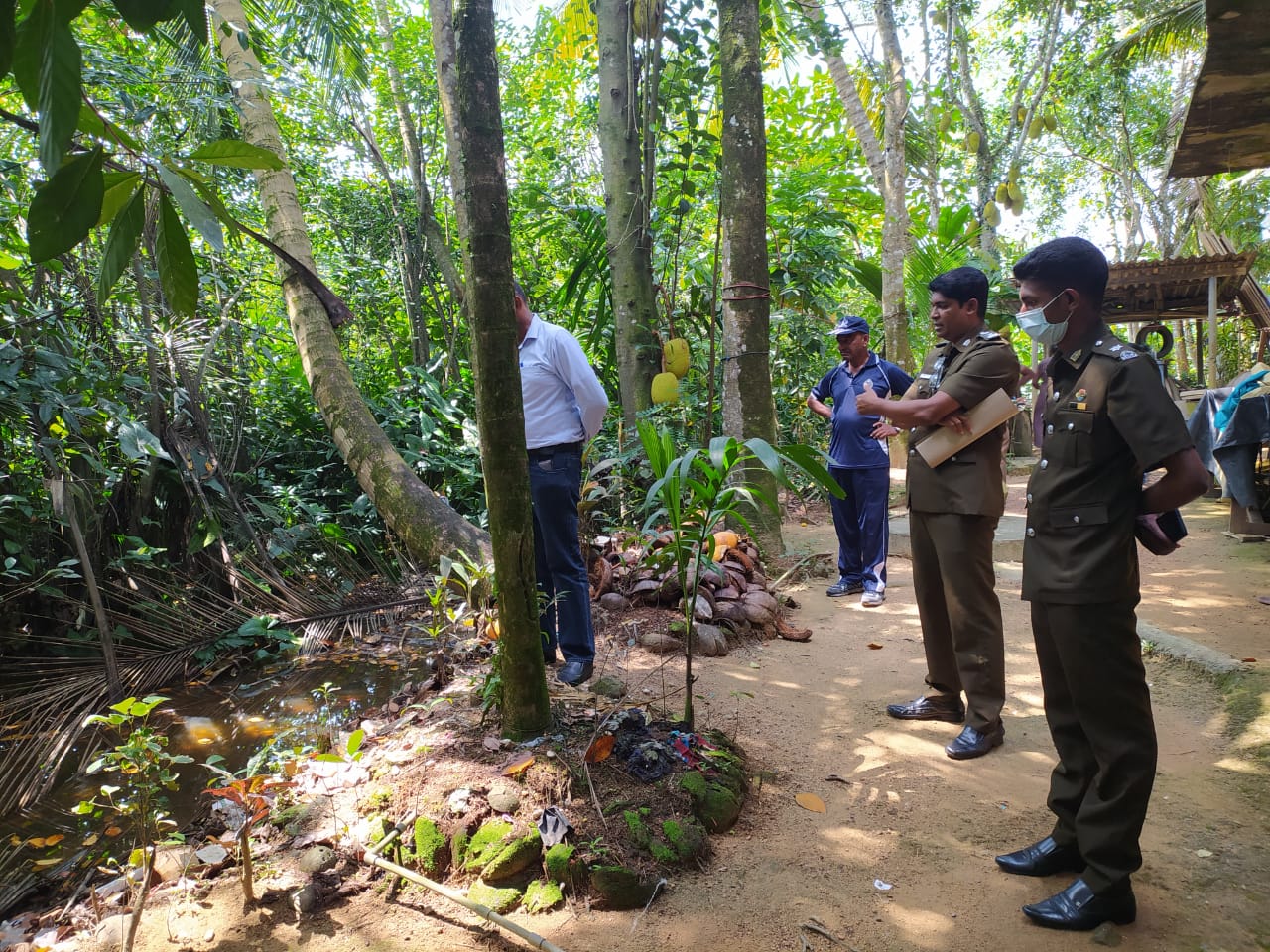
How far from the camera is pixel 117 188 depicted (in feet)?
3.60

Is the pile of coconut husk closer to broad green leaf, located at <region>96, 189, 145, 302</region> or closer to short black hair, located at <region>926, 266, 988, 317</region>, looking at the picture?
short black hair, located at <region>926, 266, 988, 317</region>

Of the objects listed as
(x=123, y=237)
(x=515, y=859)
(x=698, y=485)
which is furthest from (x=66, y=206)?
(x=698, y=485)

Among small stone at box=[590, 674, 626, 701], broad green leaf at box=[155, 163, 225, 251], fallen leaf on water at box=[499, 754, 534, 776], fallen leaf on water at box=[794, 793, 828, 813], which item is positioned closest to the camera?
broad green leaf at box=[155, 163, 225, 251]

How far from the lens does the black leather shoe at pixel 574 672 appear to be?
10.4 ft

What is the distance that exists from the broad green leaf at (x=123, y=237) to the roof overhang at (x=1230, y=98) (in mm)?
3502

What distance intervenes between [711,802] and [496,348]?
5.01 ft

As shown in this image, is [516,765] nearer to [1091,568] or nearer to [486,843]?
[486,843]

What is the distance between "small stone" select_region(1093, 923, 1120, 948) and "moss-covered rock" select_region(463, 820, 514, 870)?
150cm

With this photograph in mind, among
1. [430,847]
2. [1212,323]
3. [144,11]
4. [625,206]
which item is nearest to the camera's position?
[144,11]

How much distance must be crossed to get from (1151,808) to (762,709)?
1.36 m

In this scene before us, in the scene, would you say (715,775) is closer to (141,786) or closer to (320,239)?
(141,786)

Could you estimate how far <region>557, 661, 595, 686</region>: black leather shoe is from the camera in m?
3.17

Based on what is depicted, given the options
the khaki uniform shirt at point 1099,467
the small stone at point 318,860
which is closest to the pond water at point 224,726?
the small stone at point 318,860

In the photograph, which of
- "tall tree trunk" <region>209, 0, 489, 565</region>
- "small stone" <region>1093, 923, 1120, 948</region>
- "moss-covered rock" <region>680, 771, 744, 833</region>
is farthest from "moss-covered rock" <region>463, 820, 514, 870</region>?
"tall tree trunk" <region>209, 0, 489, 565</region>
